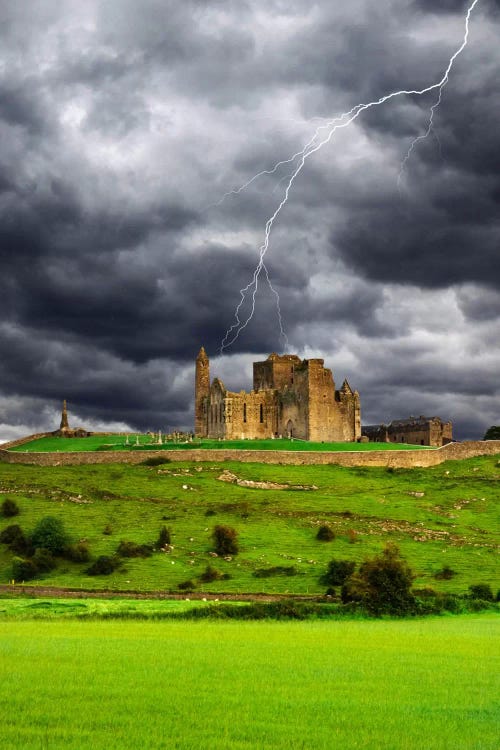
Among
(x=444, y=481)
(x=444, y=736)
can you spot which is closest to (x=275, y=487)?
(x=444, y=481)

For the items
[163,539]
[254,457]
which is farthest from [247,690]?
[254,457]

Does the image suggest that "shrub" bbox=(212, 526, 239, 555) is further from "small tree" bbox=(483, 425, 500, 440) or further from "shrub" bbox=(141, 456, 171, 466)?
"small tree" bbox=(483, 425, 500, 440)

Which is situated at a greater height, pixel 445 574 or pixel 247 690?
pixel 247 690

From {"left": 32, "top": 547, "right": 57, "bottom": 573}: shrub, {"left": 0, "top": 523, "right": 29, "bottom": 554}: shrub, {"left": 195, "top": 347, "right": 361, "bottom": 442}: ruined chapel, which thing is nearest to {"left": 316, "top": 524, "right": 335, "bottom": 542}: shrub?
{"left": 32, "top": 547, "right": 57, "bottom": 573}: shrub

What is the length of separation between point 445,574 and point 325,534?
44.6 feet

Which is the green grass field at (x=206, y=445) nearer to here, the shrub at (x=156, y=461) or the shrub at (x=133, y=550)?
the shrub at (x=156, y=461)

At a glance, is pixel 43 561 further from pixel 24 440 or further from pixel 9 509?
pixel 24 440

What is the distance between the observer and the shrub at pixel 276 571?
2160 inches

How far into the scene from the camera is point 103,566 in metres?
56.3

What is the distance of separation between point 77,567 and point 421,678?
40692 millimetres

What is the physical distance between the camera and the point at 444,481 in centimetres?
9569

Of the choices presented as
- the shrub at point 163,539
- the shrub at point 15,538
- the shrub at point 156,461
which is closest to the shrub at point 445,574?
the shrub at point 163,539

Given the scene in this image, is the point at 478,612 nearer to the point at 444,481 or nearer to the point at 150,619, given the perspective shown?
the point at 150,619

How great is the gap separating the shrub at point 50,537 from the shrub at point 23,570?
321cm
